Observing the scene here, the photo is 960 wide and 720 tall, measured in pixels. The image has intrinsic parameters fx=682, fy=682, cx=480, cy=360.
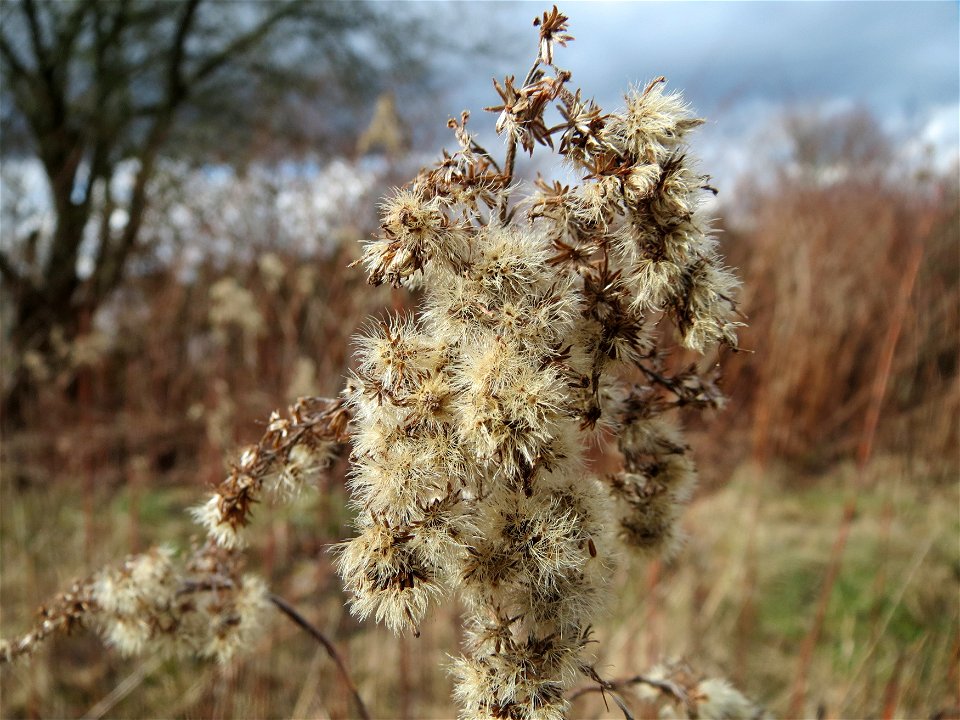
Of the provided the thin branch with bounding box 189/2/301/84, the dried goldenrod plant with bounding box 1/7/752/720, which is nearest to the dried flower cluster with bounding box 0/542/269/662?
the dried goldenrod plant with bounding box 1/7/752/720

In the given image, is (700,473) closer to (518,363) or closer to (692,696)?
(692,696)

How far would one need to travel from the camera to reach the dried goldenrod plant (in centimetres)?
68

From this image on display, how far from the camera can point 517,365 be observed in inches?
26.4

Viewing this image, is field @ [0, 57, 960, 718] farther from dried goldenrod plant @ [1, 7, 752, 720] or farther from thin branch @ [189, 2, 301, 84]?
thin branch @ [189, 2, 301, 84]

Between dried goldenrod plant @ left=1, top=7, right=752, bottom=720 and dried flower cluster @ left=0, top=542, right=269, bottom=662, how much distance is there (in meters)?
0.26

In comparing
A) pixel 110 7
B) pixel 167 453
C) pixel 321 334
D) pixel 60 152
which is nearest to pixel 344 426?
pixel 321 334

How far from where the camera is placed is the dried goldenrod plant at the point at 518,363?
68cm

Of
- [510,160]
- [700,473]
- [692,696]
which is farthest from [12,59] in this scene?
[692,696]

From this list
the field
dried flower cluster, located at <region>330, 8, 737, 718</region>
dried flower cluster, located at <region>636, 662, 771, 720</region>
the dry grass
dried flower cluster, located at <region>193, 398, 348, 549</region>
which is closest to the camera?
dried flower cluster, located at <region>330, 8, 737, 718</region>

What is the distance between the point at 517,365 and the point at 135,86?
8.83 meters

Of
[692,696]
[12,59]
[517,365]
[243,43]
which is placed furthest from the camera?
[243,43]

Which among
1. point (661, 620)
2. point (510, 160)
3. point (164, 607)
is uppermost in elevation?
point (510, 160)

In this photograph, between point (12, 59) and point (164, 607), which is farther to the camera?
point (12, 59)

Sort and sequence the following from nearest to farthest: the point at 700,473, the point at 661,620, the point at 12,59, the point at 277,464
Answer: the point at 277,464 → the point at 661,620 → the point at 700,473 → the point at 12,59
